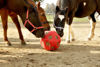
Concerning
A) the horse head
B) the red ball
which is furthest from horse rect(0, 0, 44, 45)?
the horse head

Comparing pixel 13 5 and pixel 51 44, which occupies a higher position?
pixel 13 5

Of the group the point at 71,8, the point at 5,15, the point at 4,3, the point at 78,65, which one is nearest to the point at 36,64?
the point at 78,65

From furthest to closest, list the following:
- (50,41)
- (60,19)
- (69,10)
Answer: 1. (69,10)
2. (60,19)
3. (50,41)

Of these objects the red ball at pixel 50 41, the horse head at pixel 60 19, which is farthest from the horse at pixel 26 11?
the horse head at pixel 60 19

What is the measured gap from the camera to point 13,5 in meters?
4.46

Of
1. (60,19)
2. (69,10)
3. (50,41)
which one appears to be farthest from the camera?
(69,10)

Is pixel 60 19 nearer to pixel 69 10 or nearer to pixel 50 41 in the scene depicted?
pixel 69 10

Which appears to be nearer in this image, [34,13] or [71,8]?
[34,13]

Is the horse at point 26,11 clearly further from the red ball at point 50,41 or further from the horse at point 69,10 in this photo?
the horse at point 69,10

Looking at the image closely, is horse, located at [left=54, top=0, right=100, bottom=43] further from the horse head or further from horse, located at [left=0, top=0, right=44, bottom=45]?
horse, located at [left=0, top=0, right=44, bottom=45]

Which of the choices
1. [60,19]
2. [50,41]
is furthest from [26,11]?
[60,19]

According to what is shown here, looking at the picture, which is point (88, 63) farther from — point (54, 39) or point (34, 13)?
point (34, 13)

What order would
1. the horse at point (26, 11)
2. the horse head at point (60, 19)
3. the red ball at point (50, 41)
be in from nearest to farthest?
the horse at point (26, 11), the red ball at point (50, 41), the horse head at point (60, 19)

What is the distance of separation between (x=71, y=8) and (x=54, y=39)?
2197 millimetres
